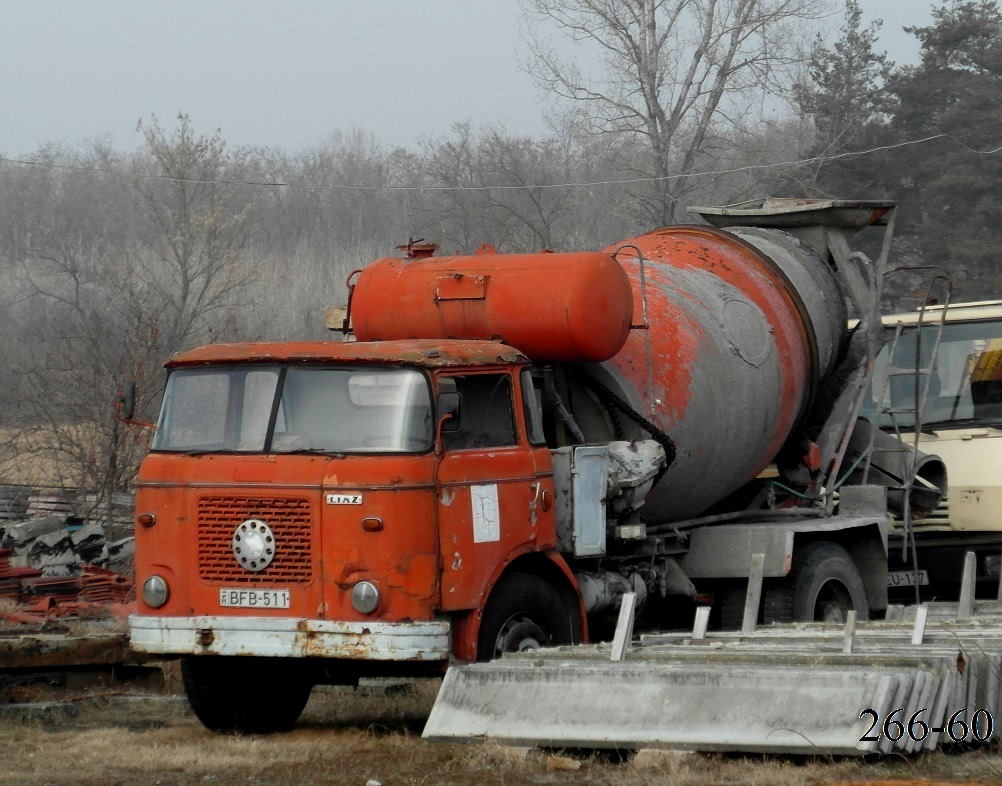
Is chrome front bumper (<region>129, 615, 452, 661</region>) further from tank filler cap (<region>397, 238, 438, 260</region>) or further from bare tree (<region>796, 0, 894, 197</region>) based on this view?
bare tree (<region>796, 0, 894, 197</region>)

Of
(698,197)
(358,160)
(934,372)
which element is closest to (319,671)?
(934,372)

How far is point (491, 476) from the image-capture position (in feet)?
26.0

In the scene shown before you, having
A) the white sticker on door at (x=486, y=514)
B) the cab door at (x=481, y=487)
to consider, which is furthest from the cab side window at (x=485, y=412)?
the white sticker on door at (x=486, y=514)

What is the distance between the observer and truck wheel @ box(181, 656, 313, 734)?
834cm

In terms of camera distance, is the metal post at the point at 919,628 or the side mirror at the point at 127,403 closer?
the metal post at the point at 919,628

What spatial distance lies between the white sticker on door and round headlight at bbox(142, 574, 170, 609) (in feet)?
5.59

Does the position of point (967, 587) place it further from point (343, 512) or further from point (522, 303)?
point (343, 512)

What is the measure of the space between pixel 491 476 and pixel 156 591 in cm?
191

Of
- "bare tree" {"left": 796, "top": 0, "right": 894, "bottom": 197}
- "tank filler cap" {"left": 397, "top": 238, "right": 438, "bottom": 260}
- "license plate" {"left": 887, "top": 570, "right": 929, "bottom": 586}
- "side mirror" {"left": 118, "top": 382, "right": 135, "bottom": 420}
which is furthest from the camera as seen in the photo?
"bare tree" {"left": 796, "top": 0, "right": 894, "bottom": 197}

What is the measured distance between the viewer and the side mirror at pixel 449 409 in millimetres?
7762

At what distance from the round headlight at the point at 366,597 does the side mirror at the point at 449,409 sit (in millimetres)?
924

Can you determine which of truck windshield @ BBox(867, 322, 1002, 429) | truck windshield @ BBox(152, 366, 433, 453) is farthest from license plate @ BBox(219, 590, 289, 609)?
truck windshield @ BBox(867, 322, 1002, 429)

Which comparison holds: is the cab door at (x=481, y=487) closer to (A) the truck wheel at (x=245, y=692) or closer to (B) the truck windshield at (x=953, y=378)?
(A) the truck wheel at (x=245, y=692)

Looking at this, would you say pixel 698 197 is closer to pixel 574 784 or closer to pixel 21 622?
pixel 21 622
